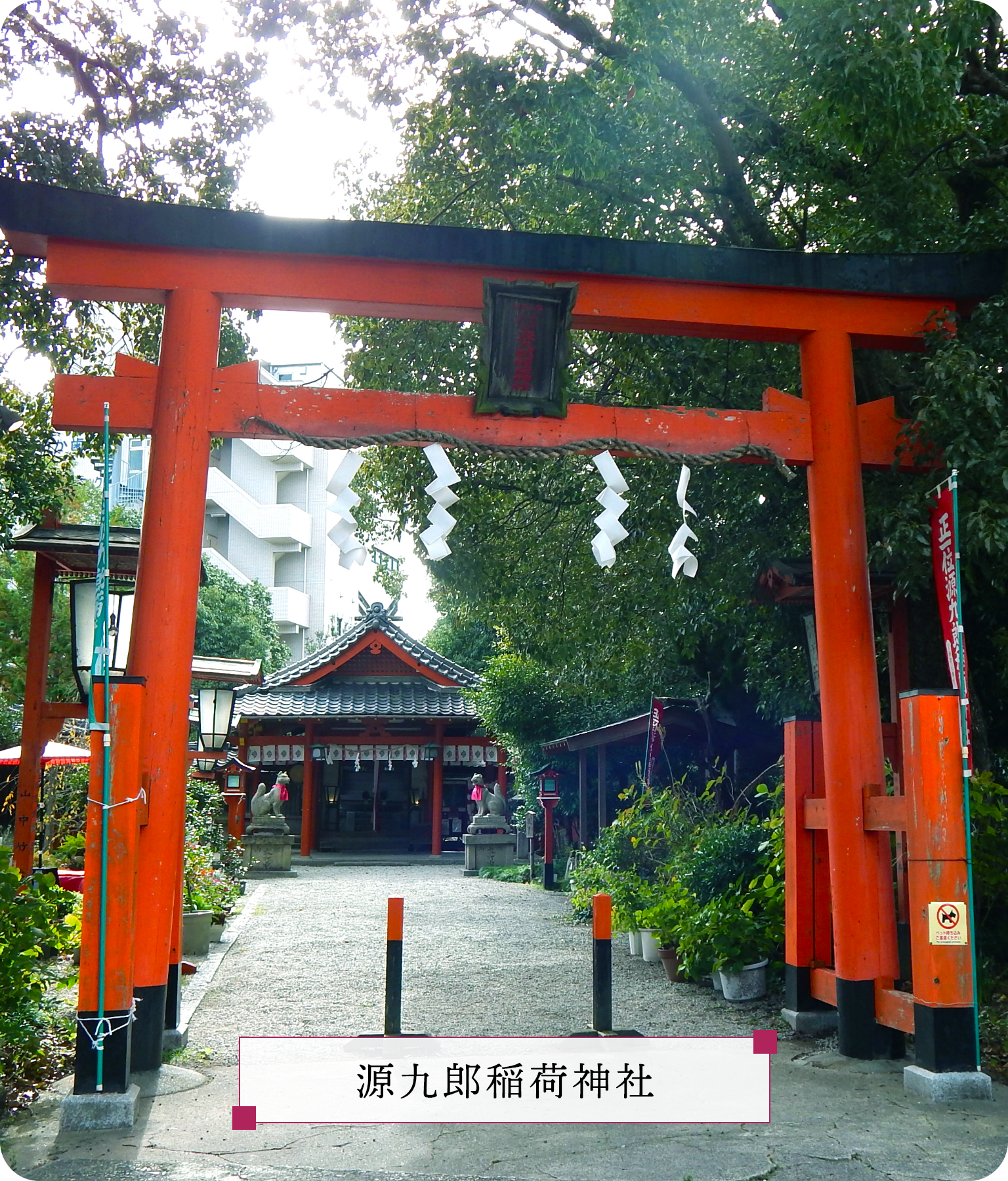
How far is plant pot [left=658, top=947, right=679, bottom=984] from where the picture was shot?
362 inches

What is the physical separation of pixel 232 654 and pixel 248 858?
12233mm

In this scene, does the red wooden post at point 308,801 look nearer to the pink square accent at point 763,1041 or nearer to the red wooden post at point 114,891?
the pink square accent at point 763,1041

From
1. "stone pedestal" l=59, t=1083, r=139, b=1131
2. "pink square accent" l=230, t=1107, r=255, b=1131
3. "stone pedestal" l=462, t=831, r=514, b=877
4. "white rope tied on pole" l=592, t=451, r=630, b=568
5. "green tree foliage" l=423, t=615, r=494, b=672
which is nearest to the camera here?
"stone pedestal" l=59, t=1083, r=139, b=1131

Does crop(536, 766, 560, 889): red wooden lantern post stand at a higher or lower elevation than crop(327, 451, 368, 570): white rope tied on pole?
lower

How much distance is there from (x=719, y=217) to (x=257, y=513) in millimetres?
35949

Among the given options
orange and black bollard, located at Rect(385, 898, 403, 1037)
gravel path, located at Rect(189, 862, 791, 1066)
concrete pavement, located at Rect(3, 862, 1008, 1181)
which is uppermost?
orange and black bollard, located at Rect(385, 898, 403, 1037)

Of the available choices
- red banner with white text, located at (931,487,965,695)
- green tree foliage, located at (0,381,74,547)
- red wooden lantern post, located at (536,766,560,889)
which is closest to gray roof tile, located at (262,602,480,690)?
Result: red wooden lantern post, located at (536,766,560,889)

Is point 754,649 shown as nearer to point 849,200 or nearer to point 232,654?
point 849,200

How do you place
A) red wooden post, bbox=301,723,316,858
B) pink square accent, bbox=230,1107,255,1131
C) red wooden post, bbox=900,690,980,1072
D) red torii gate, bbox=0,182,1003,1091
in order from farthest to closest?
red wooden post, bbox=301,723,316,858
red torii gate, bbox=0,182,1003,1091
red wooden post, bbox=900,690,980,1072
pink square accent, bbox=230,1107,255,1131

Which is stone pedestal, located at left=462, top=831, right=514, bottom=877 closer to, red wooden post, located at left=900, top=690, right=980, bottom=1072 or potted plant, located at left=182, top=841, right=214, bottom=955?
potted plant, located at left=182, top=841, right=214, bottom=955

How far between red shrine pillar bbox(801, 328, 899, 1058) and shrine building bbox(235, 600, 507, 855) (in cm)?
1917

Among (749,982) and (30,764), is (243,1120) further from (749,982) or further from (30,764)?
(749,982)

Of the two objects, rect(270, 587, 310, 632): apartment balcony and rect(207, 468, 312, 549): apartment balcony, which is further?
rect(270, 587, 310, 632): apartment balcony

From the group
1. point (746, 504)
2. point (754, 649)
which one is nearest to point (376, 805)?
point (754, 649)
